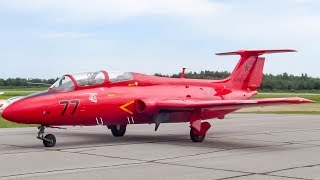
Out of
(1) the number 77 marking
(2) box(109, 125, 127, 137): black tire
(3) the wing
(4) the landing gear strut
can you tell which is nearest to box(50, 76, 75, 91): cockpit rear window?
(1) the number 77 marking

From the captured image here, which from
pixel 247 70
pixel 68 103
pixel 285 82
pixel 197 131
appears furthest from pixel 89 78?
pixel 285 82

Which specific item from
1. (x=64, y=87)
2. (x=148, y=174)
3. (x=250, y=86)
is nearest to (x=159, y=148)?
(x=64, y=87)

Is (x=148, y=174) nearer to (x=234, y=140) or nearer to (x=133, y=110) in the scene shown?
(x=133, y=110)

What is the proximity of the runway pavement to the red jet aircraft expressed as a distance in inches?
25.8

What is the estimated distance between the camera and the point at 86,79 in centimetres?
1434

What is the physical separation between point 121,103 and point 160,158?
3.79 meters

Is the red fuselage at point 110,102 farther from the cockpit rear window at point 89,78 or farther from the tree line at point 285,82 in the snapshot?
the tree line at point 285,82

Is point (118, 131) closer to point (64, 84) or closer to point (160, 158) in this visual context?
point (64, 84)

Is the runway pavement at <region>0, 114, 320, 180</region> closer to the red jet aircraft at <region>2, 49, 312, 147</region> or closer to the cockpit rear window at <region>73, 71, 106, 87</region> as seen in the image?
the red jet aircraft at <region>2, 49, 312, 147</region>

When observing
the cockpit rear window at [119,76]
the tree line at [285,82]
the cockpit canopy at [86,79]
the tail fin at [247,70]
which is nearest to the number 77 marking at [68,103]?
the cockpit canopy at [86,79]

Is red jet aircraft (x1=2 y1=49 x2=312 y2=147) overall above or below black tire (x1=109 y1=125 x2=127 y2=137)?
above

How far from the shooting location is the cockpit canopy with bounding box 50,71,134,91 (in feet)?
45.2

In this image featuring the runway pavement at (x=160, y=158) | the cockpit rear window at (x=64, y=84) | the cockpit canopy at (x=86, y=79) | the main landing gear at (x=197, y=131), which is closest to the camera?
the runway pavement at (x=160, y=158)

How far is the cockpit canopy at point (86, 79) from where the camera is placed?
45.2ft
